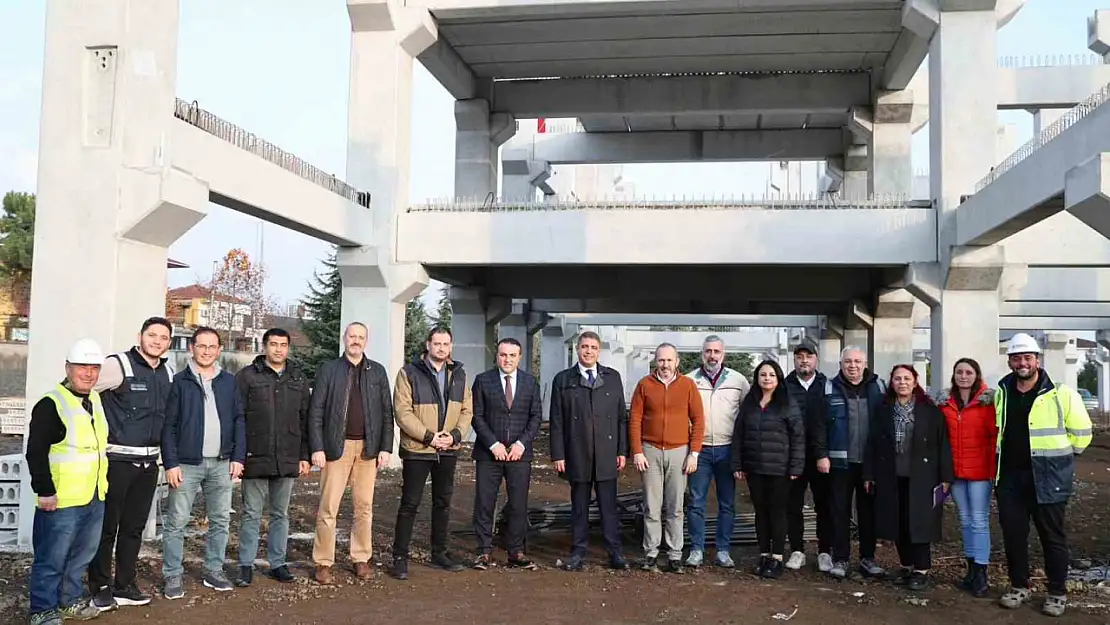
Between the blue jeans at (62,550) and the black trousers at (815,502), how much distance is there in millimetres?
4484

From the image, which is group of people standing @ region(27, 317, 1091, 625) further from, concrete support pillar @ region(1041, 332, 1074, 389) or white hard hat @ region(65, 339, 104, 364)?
concrete support pillar @ region(1041, 332, 1074, 389)

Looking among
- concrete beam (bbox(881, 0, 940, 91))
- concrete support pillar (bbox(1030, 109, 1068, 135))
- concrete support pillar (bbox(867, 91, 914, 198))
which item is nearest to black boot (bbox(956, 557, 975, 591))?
concrete beam (bbox(881, 0, 940, 91))

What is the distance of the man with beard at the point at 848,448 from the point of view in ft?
20.0

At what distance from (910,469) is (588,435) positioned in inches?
85.3

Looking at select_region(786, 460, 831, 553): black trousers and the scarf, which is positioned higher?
the scarf

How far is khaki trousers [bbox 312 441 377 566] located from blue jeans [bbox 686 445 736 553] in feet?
7.63

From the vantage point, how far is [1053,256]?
1246 cm


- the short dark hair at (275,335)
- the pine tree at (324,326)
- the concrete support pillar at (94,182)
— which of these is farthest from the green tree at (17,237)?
the short dark hair at (275,335)

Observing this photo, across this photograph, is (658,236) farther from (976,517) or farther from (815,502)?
(976,517)

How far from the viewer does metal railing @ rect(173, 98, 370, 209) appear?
330 inches

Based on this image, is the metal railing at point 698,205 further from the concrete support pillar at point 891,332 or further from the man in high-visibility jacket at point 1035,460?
the man in high-visibility jacket at point 1035,460

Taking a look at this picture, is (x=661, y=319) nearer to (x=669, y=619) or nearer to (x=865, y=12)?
(x=865, y=12)

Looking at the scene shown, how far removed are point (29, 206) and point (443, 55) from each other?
20053mm

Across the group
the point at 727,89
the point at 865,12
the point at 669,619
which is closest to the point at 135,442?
the point at 669,619
